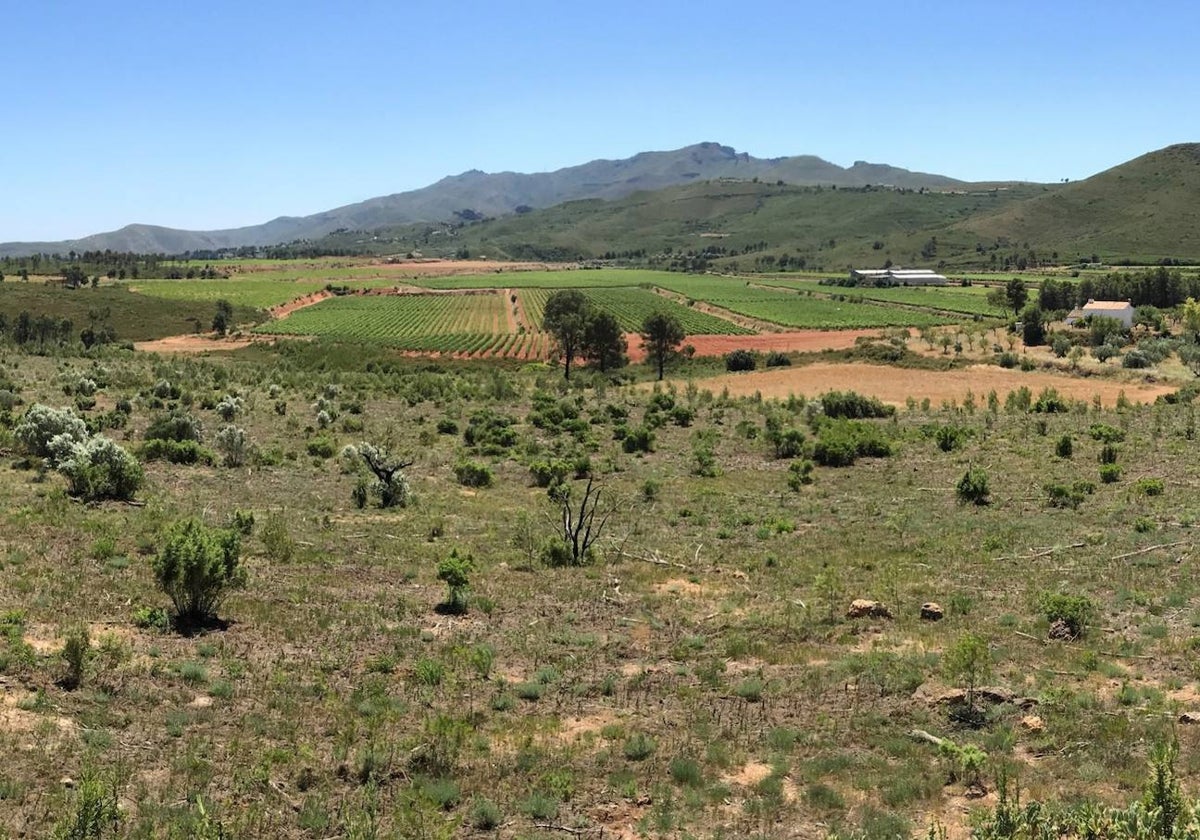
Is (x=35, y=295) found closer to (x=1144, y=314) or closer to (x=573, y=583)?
(x=573, y=583)

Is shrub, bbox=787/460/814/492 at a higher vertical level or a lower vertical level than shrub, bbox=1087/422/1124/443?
lower

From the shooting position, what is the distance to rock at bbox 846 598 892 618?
49.9 ft

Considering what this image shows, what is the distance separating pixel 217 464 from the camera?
27.5 meters

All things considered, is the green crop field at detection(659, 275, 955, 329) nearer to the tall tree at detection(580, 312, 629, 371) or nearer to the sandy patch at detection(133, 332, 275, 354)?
the tall tree at detection(580, 312, 629, 371)

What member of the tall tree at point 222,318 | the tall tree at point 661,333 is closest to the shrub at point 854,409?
the tall tree at point 661,333

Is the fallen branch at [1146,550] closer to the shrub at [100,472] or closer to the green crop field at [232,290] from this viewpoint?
the shrub at [100,472]

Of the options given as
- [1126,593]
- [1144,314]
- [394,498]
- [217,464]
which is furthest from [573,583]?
[1144,314]

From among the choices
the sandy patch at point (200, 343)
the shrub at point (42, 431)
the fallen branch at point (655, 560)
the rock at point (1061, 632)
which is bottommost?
the fallen branch at point (655, 560)

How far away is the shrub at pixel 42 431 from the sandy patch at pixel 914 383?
40276mm

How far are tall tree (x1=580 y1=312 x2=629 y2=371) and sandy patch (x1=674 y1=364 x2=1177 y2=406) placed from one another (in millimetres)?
8569

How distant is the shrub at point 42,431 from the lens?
23.6m

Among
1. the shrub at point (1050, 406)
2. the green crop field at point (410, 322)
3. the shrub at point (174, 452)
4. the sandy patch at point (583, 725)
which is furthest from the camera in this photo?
the green crop field at point (410, 322)

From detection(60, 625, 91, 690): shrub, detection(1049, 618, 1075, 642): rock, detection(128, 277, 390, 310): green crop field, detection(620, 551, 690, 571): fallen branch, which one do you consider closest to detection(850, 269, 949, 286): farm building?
detection(128, 277, 390, 310): green crop field

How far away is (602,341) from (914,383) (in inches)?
969
